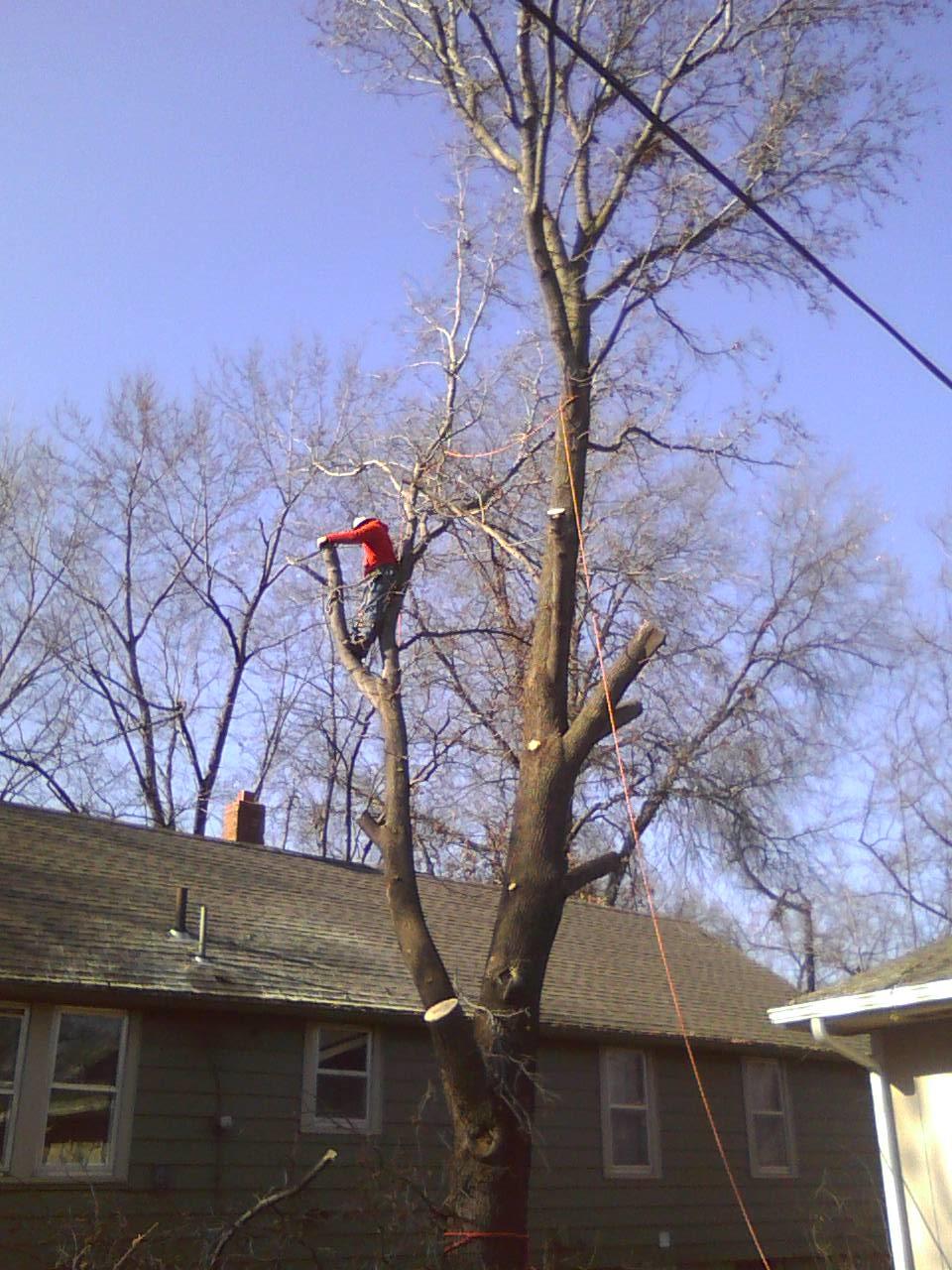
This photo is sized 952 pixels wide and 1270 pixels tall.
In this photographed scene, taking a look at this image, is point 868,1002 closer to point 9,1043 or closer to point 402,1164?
point 402,1164

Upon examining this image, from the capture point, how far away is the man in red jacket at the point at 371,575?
864 cm

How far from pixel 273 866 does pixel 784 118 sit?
30.5 ft

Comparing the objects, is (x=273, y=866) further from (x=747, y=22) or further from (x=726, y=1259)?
(x=747, y=22)

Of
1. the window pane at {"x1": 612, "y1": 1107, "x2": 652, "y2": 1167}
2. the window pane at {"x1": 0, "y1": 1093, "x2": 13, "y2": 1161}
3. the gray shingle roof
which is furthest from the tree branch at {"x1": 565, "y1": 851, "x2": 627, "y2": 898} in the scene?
the window pane at {"x1": 612, "y1": 1107, "x2": 652, "y2": 1167}

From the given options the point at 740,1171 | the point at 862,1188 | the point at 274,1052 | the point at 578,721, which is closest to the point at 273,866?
the point at 274,1052

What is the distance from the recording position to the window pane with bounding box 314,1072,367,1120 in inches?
433

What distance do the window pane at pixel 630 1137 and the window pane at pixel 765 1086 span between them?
185cm

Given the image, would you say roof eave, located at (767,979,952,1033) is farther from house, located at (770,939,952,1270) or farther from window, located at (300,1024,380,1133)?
window, located at (300,1024,380,1133)

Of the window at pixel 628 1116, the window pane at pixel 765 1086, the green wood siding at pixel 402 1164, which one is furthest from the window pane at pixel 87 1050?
the window pane at pixel 765 1086

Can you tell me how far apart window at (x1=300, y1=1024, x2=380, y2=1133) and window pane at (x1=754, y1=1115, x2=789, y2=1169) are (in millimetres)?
5593

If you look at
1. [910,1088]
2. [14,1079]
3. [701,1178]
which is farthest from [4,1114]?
[701,1178]

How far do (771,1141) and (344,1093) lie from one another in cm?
618

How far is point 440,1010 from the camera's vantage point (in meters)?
6.65

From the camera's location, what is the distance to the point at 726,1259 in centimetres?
1354
